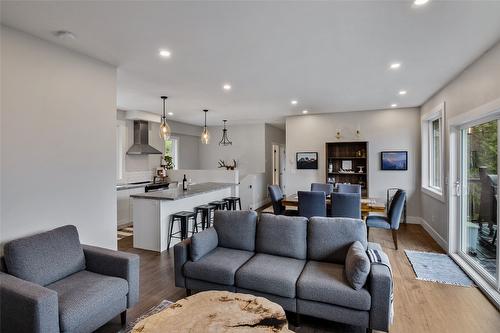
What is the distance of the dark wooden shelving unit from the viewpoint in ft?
22.1

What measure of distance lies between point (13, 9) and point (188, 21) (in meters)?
1.40

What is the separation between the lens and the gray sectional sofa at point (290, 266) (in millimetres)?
2188

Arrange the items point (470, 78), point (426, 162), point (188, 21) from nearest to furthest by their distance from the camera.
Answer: point (188, 21), point (470, 78), point (426, 162)

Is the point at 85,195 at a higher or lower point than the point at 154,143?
lower

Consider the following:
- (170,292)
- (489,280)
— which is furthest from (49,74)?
(489,280)

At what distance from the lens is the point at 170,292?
304 cm

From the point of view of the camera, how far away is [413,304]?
9.19ft

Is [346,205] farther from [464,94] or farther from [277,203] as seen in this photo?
[464,94]

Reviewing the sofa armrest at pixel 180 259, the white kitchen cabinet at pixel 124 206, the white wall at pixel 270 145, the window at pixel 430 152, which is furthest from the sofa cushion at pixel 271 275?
the white wall at pixel 270 145

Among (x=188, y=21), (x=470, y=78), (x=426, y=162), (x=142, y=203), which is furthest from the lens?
(x=426, y=162)

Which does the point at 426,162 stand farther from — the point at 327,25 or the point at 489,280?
the point at 327,25

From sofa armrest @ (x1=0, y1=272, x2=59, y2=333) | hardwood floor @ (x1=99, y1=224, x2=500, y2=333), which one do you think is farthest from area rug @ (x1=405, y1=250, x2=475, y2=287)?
sofa armrest @ (x1=0, y1=272, x2=59, y2=333)

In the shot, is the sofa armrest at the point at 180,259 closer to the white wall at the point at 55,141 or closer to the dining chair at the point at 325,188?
the white wall at the point at 55,141

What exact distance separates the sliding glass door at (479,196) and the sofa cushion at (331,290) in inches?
79.2
